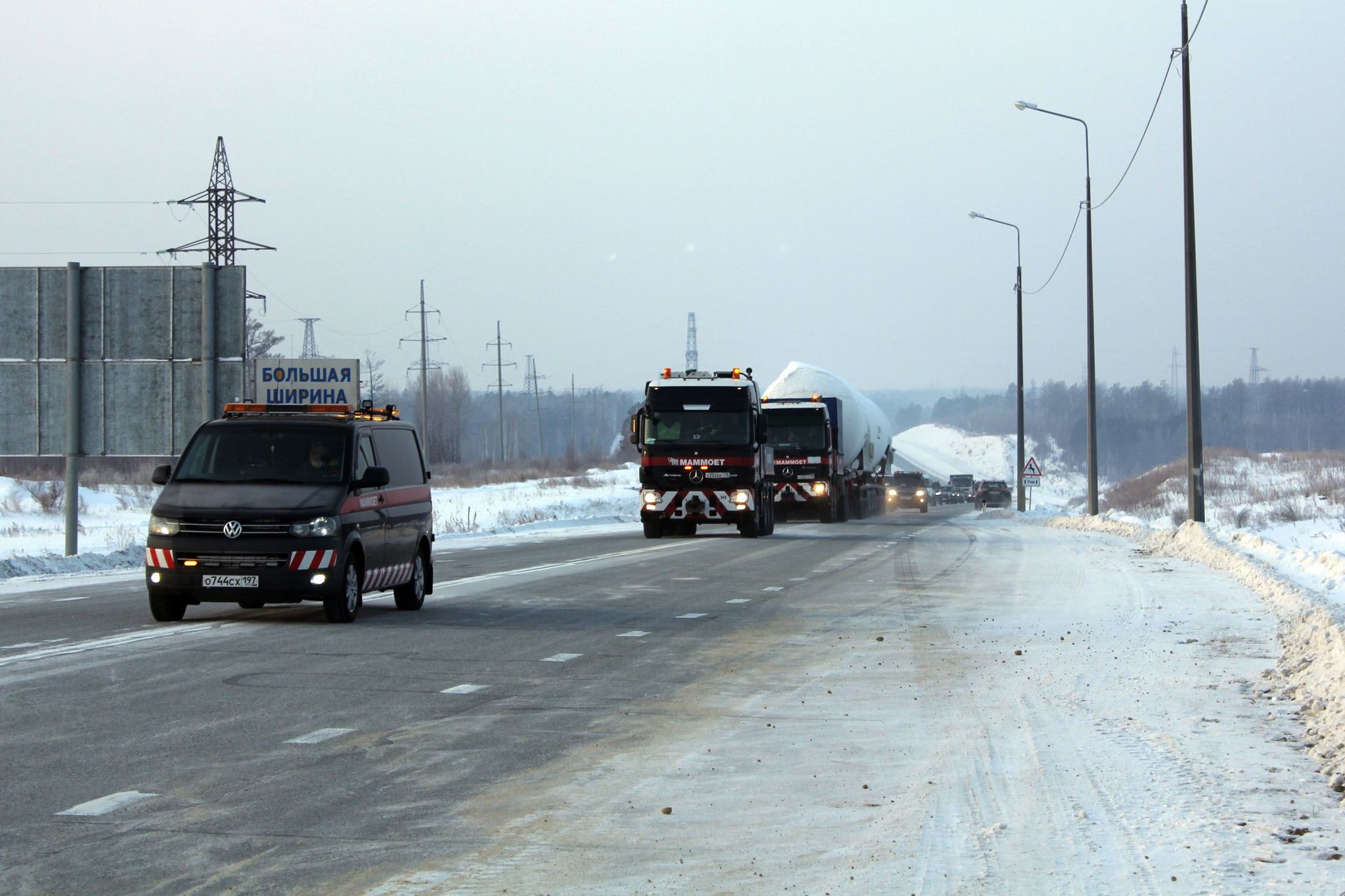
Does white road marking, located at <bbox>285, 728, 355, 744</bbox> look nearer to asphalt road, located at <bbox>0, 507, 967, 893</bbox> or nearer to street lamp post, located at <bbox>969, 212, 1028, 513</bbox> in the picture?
asphalt road, located at <bbox>0, 507, 967, 893</bbox>

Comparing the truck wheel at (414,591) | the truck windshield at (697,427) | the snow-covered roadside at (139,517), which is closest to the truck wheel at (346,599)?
A: the truck wheel at (414,591)

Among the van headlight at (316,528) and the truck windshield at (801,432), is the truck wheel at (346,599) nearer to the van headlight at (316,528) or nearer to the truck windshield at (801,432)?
the van headlight at (316,528)

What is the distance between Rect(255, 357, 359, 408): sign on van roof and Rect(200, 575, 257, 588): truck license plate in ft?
49.6

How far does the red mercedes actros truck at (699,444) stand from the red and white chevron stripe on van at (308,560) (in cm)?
1890

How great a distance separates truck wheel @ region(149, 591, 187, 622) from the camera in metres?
14.6

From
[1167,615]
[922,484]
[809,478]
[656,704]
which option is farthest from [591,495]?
[656,704]

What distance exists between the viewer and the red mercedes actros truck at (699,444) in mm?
33250

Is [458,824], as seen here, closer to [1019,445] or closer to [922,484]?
[1019,445]

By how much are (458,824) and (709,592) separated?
12.9 metres

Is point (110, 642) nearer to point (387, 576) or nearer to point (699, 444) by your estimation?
point (387, 576)

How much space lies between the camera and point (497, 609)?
54.5 ft

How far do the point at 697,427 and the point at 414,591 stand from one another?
56.6ft

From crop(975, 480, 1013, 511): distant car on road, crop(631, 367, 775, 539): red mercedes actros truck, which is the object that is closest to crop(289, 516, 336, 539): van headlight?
crop(631, 367, 775, 539): red mercedes actros truck

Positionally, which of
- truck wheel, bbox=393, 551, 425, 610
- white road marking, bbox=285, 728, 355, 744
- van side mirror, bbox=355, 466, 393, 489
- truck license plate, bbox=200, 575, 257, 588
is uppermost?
van side mirror, bbox=355, 466, 393, 489
